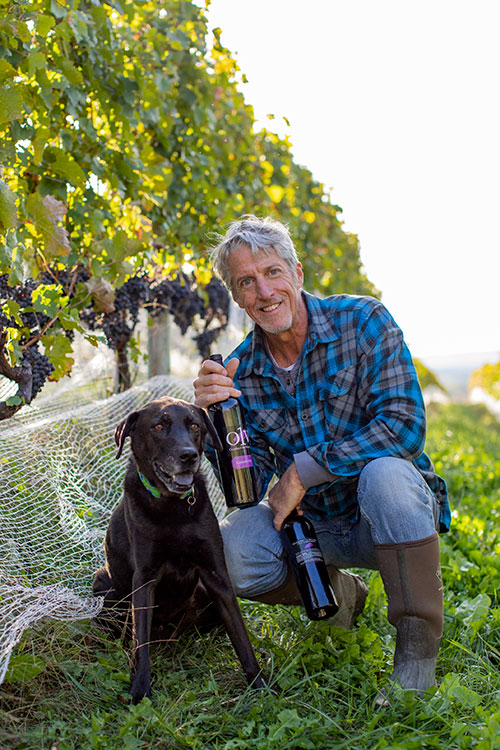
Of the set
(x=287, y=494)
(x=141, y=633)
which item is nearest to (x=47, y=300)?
(x=287, y=494)

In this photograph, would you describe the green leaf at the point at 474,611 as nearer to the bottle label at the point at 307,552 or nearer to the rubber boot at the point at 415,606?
the rubber boot at the point at 415,606

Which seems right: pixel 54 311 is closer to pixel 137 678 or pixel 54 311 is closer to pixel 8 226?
pixel 8 226

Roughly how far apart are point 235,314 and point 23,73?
373cm

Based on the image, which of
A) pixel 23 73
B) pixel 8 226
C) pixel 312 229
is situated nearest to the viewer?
pixel 8 226

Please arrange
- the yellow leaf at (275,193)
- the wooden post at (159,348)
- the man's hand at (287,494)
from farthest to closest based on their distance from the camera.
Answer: the yellow leaf at (275,193), the wooden post at (159,348), the man's hand at (287,494)

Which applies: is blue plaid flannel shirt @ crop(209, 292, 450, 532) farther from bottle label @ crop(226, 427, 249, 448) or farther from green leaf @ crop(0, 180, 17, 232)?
green leaf @ crop(0, 180, 17, 232)

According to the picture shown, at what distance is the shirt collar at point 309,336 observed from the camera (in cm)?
284

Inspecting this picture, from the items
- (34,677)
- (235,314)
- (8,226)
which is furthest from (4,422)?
(235,314)

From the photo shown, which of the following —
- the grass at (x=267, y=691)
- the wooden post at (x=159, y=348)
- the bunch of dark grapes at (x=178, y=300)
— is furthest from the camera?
the wooden post at (x=159, y=348)

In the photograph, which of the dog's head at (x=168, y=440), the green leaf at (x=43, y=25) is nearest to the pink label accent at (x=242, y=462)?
the dog's head at (x=168, y=440)

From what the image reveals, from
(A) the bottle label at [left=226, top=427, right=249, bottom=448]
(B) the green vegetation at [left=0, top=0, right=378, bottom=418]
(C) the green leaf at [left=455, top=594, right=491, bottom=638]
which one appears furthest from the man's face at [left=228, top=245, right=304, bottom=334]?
(C) the green leaf at [left=455, top=594, right=491, bottom=638]

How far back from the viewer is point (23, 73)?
281 centimetres

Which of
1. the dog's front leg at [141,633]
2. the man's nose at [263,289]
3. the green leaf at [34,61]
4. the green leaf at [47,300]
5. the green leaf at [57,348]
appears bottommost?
the dog's front leg at [141,633]

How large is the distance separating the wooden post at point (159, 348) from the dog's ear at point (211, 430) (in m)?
2.76
